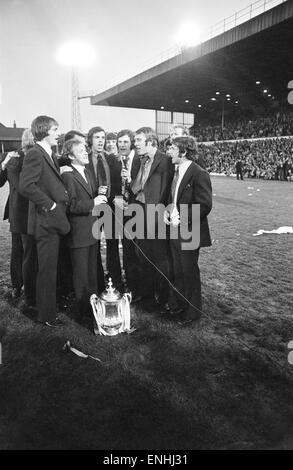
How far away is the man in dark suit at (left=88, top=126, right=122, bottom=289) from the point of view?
422 centimetres

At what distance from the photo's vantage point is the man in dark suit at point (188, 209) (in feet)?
12.1

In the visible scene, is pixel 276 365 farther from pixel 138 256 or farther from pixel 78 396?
pixel 138 256

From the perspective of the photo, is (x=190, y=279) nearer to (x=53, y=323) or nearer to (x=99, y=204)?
(x=99, y=204)

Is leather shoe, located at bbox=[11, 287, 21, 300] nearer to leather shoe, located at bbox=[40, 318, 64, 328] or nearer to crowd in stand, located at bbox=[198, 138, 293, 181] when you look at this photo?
leather shoe, located at bbox=[40, 318, 64, 328]

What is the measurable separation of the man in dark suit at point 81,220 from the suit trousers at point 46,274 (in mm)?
189

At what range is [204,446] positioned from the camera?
2.18 m

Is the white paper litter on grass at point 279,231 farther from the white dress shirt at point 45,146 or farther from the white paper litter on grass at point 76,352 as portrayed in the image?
the white paper litter on grass at point 76,352

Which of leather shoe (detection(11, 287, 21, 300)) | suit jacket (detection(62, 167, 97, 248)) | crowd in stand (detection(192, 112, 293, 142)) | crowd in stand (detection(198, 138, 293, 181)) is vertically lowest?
leather shoe (detection(11, 287, 21, 300))

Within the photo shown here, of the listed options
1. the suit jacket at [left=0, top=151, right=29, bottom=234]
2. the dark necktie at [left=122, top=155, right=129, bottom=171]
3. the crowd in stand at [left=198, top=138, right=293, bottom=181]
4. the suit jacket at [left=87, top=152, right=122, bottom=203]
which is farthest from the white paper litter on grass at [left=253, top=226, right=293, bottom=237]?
the crowd in stand at [left=198, top=138, right=293, bottom=181]

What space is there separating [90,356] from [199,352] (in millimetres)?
921

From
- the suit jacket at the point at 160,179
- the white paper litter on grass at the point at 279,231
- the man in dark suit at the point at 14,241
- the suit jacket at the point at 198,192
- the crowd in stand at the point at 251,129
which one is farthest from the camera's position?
Answer: the crowd in stand at the point at 251,129

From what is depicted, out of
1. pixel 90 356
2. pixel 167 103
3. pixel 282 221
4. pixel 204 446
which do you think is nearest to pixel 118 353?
pixel 90 356

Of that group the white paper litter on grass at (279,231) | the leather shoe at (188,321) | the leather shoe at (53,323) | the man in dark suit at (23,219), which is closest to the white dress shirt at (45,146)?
the man in dark suit at (23,219)

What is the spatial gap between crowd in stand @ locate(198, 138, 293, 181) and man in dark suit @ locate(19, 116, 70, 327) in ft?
69.0
